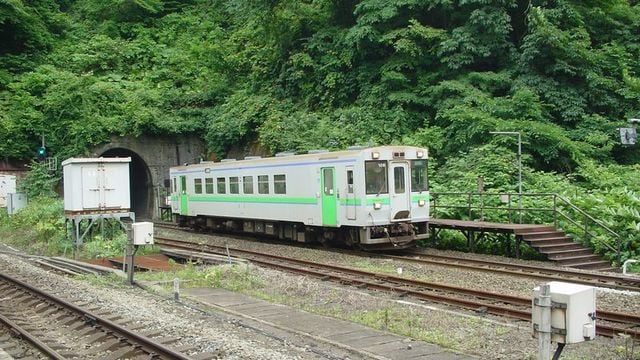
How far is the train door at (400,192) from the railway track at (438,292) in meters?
3.11

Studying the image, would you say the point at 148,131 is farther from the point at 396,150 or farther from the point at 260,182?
the point at 396,150

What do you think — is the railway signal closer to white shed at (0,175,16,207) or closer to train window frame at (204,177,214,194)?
white shed at (0,175,16,207)

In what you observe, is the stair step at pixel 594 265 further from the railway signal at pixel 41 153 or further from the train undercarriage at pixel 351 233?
the railway signal at pixel 41 153

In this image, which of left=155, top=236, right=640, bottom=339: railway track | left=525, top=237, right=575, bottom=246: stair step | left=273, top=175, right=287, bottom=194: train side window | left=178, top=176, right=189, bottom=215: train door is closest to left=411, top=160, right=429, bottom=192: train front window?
left=525, top=237, right=575, bottom=246: stair step

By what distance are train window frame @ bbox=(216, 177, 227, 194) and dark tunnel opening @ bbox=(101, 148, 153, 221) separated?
41.9 feet

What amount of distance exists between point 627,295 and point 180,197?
69.5 feet

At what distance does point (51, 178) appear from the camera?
33969 millimetres

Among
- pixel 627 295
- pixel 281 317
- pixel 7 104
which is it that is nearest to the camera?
pixel 281 317

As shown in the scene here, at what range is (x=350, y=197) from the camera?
18.3 metres

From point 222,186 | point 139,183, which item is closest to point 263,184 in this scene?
point 222,186

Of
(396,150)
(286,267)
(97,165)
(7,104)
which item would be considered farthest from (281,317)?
(7,104)

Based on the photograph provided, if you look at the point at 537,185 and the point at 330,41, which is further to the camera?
the point at 330,41

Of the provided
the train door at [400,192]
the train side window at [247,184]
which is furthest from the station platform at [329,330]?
the train side window at [247,184]

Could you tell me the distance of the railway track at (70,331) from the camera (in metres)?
8.52
